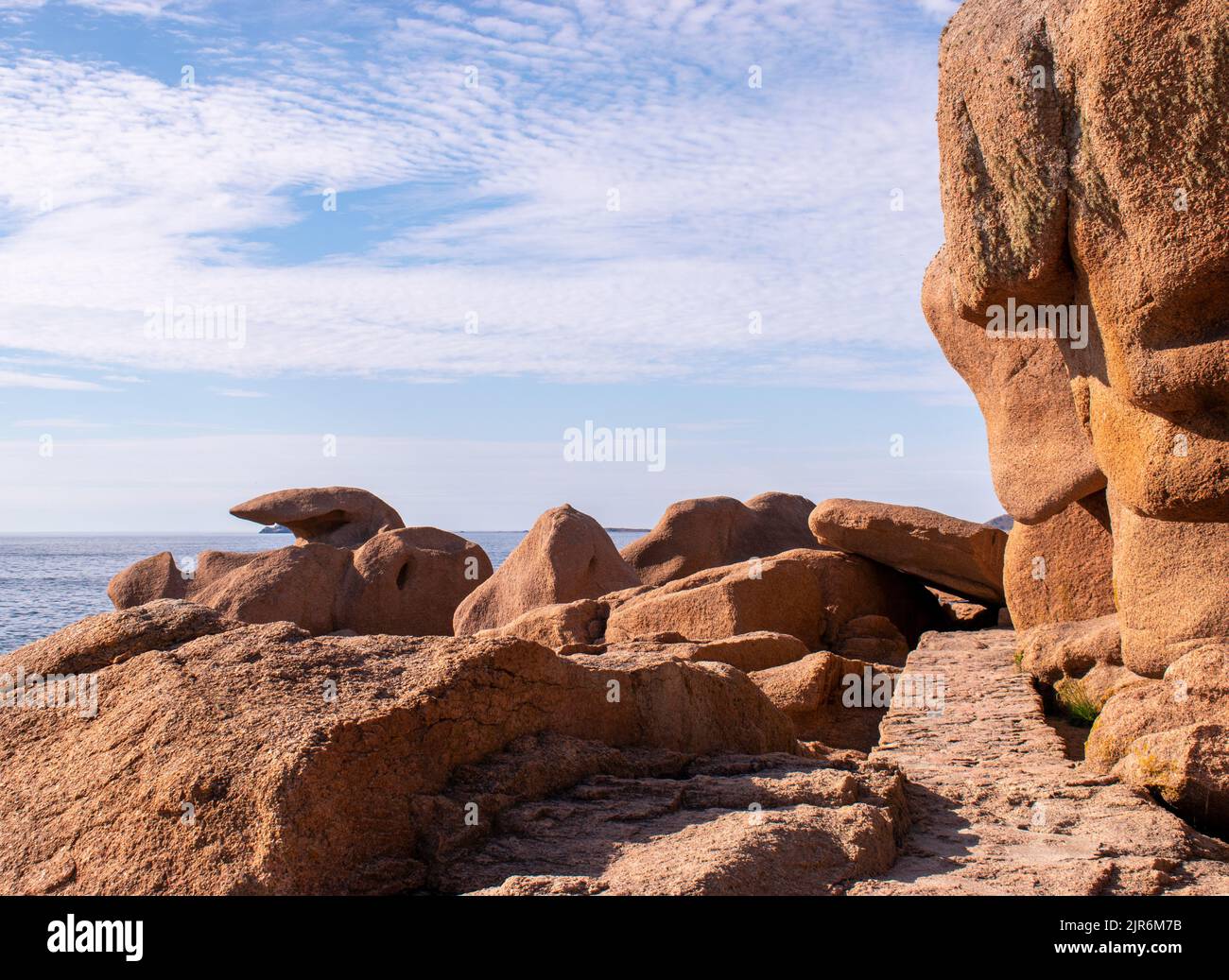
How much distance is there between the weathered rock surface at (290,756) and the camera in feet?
9.68

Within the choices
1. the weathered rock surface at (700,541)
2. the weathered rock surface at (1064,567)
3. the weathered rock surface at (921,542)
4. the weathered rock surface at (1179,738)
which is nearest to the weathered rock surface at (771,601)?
the weathered rock surface at (921,542)

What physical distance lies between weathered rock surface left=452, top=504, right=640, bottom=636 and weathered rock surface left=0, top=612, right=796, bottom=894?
1013 cm

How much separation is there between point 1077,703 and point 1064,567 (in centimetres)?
196

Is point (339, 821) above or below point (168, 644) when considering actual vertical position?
below

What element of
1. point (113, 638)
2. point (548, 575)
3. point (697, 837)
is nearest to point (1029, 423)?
point (697, 837)

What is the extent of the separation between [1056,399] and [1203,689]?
10.5 feet

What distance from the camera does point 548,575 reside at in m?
14.4

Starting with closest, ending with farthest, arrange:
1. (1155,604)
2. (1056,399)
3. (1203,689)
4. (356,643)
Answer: (356,643) → (1203,689) → (1155,604) → (1056,399)

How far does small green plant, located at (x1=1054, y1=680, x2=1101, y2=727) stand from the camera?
6.79 m

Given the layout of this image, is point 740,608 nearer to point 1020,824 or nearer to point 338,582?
point 1020,824

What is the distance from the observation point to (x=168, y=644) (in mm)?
4078

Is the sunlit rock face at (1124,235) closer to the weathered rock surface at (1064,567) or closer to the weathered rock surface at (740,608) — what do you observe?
the weathered rock surface at (1064,567)
